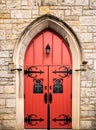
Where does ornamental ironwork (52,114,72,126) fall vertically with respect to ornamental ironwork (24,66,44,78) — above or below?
below

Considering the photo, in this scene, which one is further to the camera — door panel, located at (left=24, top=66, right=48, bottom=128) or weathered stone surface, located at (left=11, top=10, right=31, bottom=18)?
door panel, located at (left=24, top=66, right=48, bottom=128)

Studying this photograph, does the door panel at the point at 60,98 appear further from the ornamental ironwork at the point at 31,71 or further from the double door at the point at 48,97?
the ornamental ironwork at the point at 31,71

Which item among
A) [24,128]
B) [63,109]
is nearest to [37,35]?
[63,109]

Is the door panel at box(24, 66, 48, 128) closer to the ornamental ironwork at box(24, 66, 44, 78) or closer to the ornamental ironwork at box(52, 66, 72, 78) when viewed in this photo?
the ornamental ironwork at box(24, 66, 44, 78)

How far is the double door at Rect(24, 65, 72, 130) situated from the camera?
18.8 ft

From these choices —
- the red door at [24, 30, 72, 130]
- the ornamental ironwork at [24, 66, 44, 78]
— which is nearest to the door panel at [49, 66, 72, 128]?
the red door at [24, 30, 72, 130]

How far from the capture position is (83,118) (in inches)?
218

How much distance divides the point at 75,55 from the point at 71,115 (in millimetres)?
1374

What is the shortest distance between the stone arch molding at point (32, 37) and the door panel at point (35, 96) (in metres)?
0.17

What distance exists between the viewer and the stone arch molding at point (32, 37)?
18.0ft

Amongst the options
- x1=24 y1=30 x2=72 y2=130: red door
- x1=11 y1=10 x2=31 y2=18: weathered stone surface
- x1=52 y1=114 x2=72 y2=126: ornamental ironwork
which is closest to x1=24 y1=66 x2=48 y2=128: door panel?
x1=24 y1=30 x2=72 y2=130: red door

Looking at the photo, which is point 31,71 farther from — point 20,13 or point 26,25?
point 20,13

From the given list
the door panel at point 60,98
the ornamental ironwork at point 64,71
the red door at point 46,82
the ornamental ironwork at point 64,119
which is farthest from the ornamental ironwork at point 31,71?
the ornamental ironwork at point 64,119

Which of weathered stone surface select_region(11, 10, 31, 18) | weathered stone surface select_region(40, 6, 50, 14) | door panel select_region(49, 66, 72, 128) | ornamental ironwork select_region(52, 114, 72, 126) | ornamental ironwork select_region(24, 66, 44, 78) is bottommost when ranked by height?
ornamental ironwork select_region(52, 114, 72, 126)
